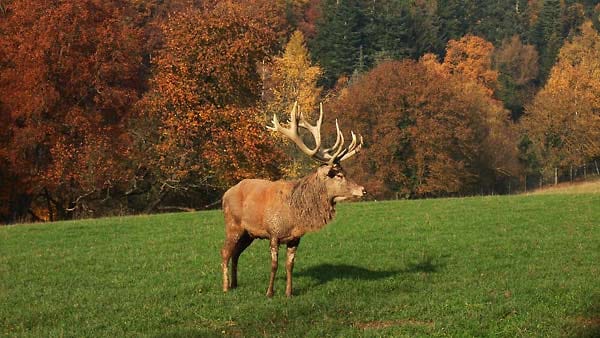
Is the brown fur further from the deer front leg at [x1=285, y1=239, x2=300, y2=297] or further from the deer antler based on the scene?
the deer antler

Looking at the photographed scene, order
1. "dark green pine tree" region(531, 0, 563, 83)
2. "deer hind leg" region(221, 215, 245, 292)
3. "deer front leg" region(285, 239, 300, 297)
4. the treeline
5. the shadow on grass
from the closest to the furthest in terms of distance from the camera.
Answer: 1. "deer front leg" region(285, 239, 300, 297)
2. "deer hind leg" region(221, 215, 245, 292)
3. the shadow on grass
4. the treeline
5. "dark green pine tree" region(531, 0, 563, 83)

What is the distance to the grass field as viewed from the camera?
11.1 m

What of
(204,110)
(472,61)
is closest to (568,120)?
(472,61)

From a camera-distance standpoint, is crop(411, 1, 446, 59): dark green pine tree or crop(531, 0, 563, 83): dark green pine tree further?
crop(531, 0, 563, 83): dark green pine tree

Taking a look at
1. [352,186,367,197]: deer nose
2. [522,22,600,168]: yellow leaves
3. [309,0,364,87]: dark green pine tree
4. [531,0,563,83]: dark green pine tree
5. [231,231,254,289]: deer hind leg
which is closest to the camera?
[352,186,367,197]: deer nose

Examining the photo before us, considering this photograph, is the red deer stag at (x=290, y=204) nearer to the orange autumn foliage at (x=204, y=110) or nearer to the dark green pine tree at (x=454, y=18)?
the orange autumn foliage at (x=204, y=110)

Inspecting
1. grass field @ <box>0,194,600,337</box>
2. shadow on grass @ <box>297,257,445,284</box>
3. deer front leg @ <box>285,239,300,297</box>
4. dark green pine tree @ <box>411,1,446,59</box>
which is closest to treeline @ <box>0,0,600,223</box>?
grass field @ <box>0,194,600,337</box>

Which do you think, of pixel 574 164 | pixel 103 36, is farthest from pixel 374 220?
pixel 574 164

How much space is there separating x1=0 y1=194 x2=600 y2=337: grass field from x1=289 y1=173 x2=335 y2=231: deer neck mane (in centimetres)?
142

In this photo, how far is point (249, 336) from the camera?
1043 centimetres

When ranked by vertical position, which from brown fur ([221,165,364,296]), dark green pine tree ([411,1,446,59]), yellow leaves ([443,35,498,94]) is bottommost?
brown fur ([221,165,364,296])

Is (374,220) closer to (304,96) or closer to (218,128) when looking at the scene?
(218,128)

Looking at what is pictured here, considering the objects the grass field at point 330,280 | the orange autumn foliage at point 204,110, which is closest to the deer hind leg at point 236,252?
the grass field at point 330,280

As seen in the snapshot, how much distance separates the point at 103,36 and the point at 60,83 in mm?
3438
